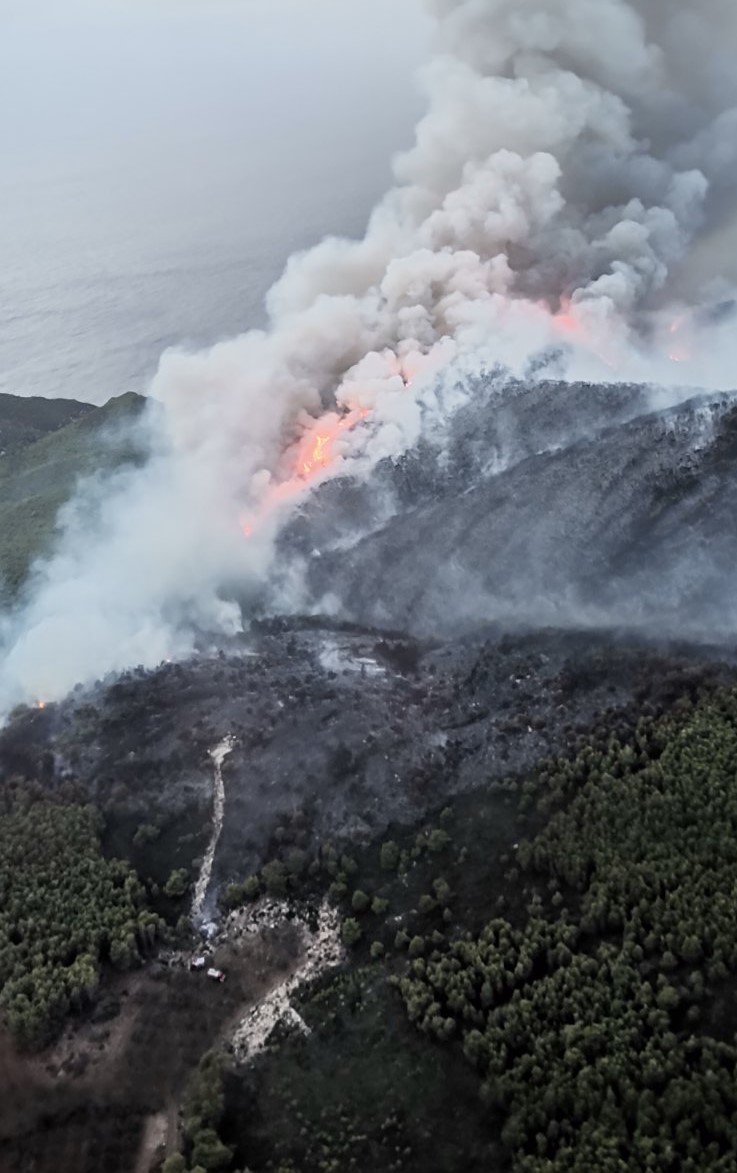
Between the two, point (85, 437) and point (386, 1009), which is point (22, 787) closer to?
point (386, 1009)

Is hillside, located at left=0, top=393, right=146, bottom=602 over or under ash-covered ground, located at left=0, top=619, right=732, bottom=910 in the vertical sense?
over

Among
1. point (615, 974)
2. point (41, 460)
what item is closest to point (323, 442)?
point (41, 460)

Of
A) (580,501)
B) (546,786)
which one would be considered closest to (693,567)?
(580,501)

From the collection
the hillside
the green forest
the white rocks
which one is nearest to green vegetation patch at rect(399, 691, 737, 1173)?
the green forest

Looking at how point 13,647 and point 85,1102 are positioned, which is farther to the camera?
point 13,647

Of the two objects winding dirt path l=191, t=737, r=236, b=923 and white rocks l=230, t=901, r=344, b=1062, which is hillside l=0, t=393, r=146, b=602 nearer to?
winding dirt path l=191, t=737, r=236, b=923

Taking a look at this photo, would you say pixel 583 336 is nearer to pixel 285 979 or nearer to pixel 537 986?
pixel 537 986
